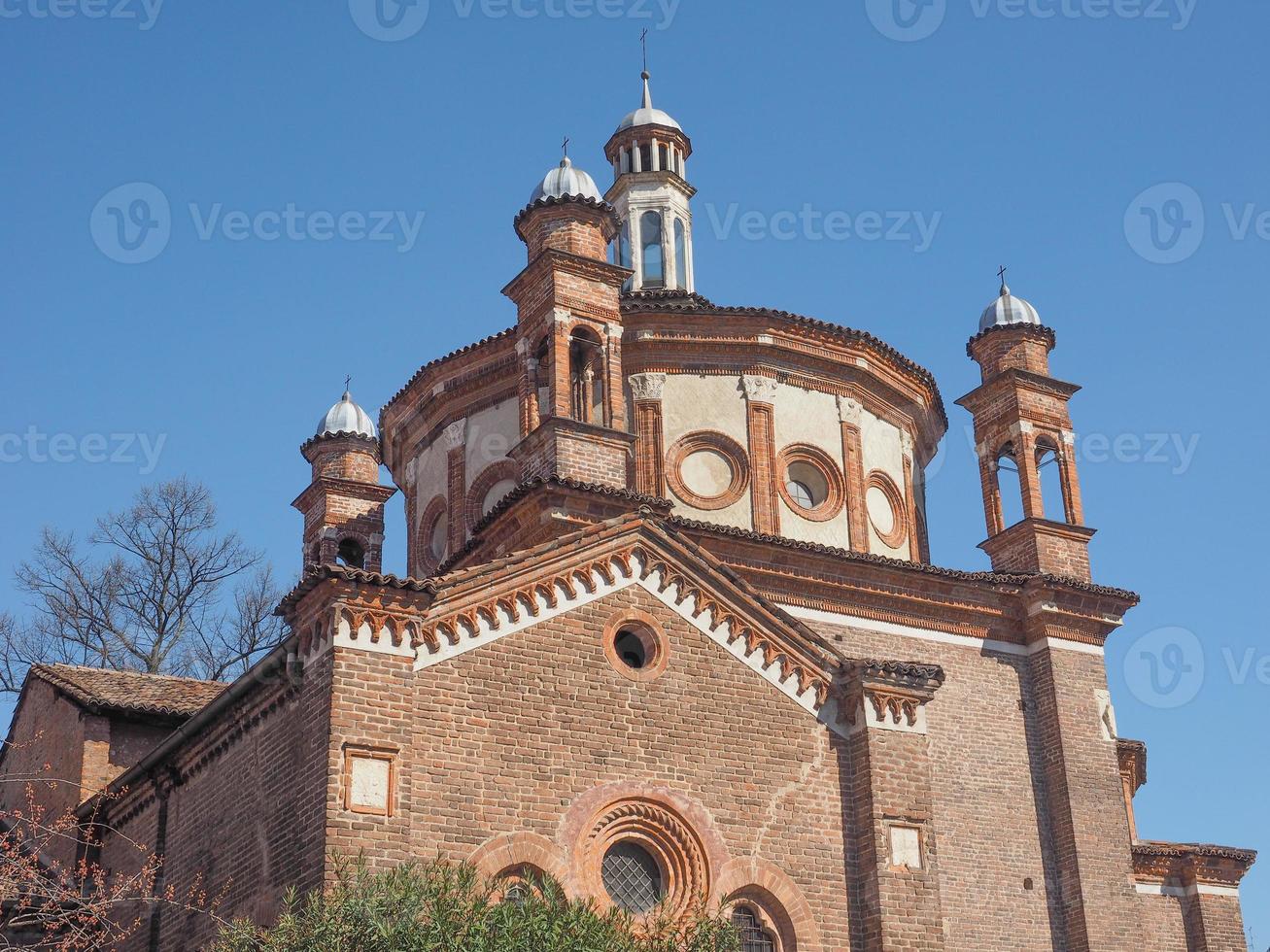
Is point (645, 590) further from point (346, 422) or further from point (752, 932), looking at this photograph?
point (346, 422)

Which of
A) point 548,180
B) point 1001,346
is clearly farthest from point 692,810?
point 1001,346

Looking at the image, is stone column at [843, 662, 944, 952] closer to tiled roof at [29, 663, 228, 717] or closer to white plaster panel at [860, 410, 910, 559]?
white plaster panel at [860, 410, 910, 559]

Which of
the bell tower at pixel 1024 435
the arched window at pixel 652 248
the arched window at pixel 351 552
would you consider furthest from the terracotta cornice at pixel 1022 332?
the arched window at pixel 351 552

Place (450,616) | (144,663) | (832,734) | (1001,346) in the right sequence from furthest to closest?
1. (144,663)
2. (1001,346)
3. (832,734)
4. (450,616)

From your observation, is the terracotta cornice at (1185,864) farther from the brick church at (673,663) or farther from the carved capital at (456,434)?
the carved capital at (456,434)

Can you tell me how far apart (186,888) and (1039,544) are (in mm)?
13679

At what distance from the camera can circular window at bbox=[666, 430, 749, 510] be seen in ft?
77.8

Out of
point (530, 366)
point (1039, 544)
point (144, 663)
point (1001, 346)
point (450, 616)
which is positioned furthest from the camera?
point (144, 663)

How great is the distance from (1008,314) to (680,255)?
20.2ft

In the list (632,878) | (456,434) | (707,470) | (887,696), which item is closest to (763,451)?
(707,470)

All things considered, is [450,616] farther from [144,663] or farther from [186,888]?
[144,663]

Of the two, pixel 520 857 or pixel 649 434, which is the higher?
pixel 649 434

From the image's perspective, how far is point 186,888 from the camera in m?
16.2

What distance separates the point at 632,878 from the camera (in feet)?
48.1
